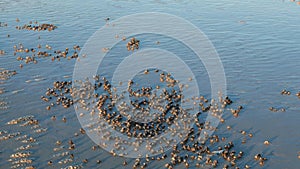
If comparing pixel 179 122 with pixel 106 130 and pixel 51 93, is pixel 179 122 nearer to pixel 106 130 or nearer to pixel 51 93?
pixel 106 130

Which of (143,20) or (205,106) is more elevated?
(143,20)

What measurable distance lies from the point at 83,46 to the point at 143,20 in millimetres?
12718

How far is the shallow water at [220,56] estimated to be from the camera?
20689 millimetres

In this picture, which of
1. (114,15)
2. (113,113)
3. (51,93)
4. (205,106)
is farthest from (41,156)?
(114,15)

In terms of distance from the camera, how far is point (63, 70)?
30.8m

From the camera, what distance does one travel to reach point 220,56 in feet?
112

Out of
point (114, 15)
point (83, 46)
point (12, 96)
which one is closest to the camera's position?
point (12, 96)

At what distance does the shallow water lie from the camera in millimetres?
20689

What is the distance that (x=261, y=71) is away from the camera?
3108 cm

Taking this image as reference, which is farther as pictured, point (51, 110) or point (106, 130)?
point (51, 110)

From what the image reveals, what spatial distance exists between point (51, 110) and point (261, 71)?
20.4 m

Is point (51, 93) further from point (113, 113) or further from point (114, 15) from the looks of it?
point (114, 15)

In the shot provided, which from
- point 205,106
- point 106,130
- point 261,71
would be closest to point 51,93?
point 106,130

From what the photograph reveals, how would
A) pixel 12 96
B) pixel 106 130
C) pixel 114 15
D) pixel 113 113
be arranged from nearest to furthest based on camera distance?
pixel 106 130, pixel 113 113, pixel 12 96, pixel 114 15
